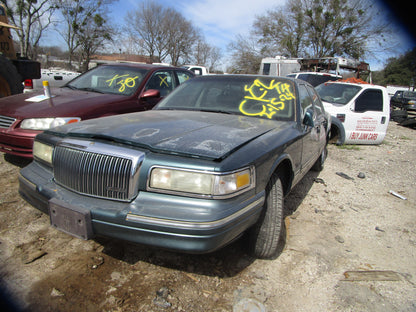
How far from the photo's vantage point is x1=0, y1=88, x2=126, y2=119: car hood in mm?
3453

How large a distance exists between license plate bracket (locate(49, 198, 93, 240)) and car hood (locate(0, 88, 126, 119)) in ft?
6.56

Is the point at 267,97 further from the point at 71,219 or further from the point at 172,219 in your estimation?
the point at 71,219

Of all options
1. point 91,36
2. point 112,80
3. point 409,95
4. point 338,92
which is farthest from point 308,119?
point 91,36

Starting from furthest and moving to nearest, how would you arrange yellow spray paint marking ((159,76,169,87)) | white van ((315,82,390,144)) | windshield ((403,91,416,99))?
windshield ((403,91,416,99)), white van ((315,82,390,144)), yellow spray paint marking ((159,76,169,87))

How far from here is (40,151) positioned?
7.41 ft

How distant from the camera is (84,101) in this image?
382 centimetres

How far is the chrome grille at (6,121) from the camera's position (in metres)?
3.43

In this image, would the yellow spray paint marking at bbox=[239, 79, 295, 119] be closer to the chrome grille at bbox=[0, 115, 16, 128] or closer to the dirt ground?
the dirt ground

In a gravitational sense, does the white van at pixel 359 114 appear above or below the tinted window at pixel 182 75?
below

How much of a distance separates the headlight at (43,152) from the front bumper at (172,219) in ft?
1.79

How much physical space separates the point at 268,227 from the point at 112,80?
3.72 metres

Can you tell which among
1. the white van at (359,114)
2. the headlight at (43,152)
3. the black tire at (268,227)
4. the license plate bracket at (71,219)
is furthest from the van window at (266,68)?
the license plate bracket at (71,219)

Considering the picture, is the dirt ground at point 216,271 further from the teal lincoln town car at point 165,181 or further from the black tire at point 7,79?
the black tire at point 7,79

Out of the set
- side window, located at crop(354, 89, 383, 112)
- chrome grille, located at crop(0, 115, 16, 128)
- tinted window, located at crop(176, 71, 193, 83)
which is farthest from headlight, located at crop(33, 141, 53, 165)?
side window, located at crop(354, 89, 383, 112)
